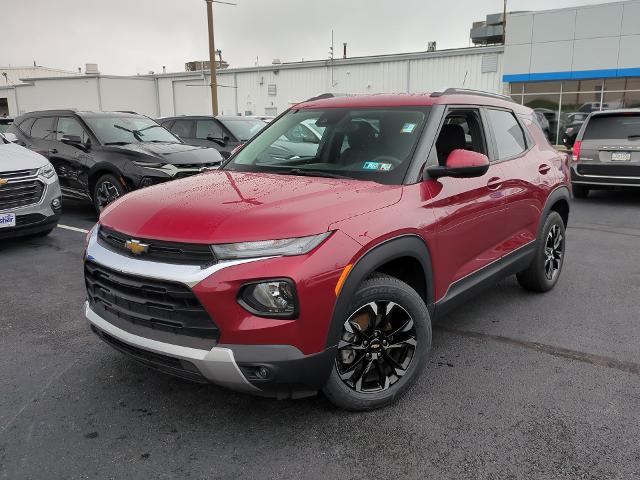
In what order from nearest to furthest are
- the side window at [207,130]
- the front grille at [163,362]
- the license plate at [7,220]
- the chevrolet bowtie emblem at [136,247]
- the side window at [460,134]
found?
the front grille at [163,362], the chevrolet bowtie emblem at [136,247], the side window at [460,134], the license plate at [7,220], the side window at [207,130]

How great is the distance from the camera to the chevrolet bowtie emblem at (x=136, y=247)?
2.61 m

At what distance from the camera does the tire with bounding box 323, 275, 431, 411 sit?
2734 mm

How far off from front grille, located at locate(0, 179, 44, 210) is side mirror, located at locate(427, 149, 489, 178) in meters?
5.13

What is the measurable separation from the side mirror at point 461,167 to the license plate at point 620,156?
7.55 meters

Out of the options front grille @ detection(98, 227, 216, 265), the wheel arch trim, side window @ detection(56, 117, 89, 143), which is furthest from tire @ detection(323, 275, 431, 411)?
side window @ detection(56, 117, 89, 143)

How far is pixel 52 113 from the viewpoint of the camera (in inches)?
355

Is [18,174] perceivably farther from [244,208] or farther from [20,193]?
[244,208]

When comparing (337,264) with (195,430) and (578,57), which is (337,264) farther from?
(578,57)

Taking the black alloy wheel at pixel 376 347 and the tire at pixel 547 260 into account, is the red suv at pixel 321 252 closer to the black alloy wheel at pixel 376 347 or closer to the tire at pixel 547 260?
the black alloy wheel at pixel 376 347

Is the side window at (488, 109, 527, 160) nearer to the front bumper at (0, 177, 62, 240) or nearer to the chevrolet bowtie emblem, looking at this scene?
the chevrolet bowtie emblem

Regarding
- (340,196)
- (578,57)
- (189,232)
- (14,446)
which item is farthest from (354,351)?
(578,57)

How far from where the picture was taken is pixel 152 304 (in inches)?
101

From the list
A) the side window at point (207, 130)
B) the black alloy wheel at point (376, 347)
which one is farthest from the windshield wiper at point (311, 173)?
the side window at point (207, 130)

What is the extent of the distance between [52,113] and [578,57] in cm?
2288
